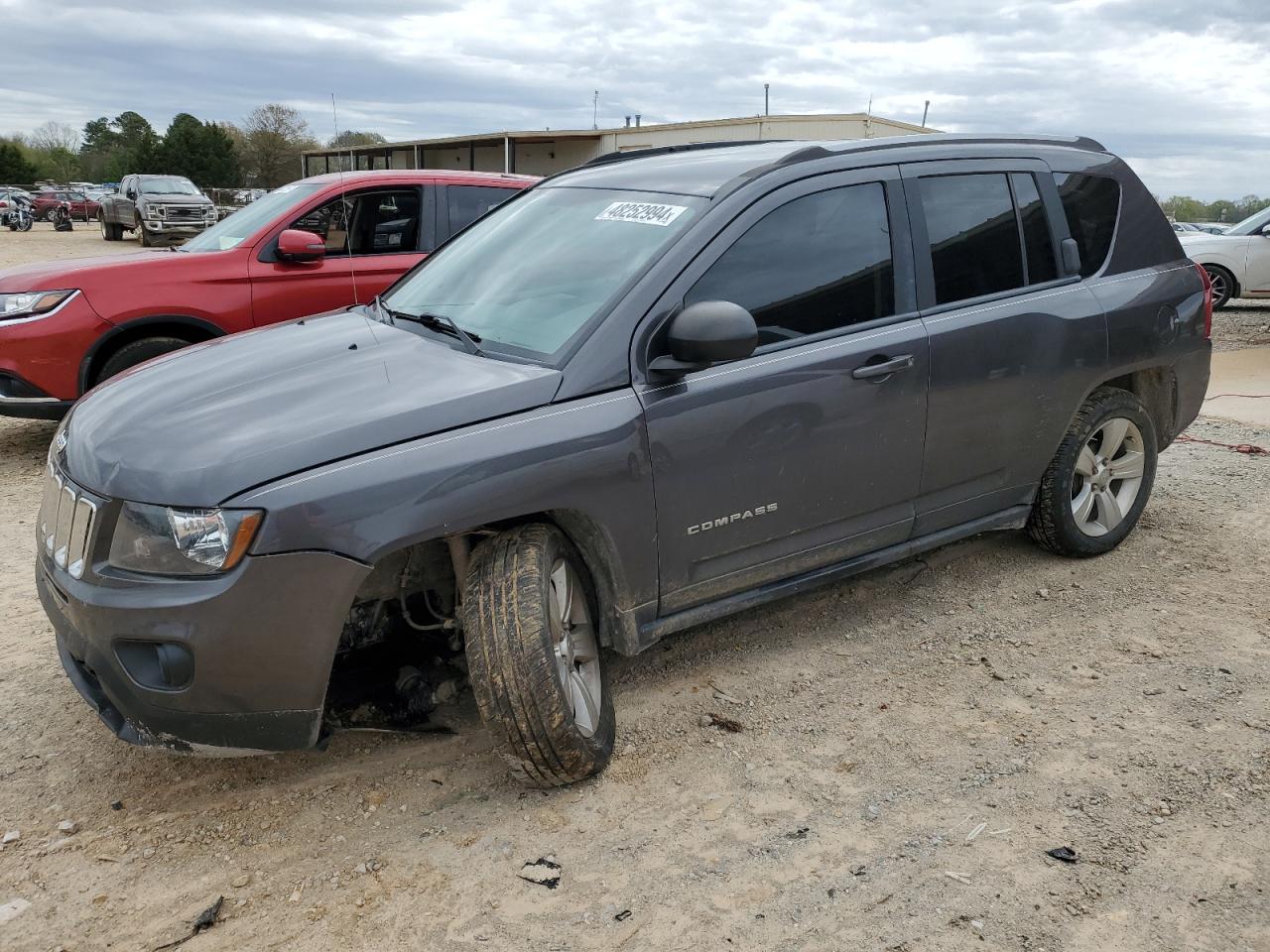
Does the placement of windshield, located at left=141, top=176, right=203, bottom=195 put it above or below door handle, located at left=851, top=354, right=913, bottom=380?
above

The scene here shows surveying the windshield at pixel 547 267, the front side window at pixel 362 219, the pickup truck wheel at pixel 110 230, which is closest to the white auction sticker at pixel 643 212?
the windshield at pixel 547 267

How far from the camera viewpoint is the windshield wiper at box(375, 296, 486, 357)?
10.6ft

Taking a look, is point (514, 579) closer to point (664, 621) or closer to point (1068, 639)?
point (664, 621)

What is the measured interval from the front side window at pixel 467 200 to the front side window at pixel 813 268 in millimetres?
3901

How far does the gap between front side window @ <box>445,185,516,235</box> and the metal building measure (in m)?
15.9

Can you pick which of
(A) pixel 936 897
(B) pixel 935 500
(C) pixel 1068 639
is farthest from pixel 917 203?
(A) pixel 936 897

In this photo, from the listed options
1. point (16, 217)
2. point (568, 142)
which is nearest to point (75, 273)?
Result: point (568, 142)

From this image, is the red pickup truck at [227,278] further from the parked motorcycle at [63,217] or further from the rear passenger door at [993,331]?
the parked motorcycle at [63,217]

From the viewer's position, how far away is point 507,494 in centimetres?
277

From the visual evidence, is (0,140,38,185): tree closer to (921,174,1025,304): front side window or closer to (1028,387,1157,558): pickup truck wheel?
(921,174,1025,304): front side window

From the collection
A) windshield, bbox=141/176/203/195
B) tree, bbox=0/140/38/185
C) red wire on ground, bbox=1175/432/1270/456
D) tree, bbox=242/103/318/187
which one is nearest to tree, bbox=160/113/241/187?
tree, bbox=242/103/318/187

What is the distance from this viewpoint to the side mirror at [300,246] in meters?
6.40

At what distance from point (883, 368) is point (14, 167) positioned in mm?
80232

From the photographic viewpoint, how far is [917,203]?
3.74 meters
